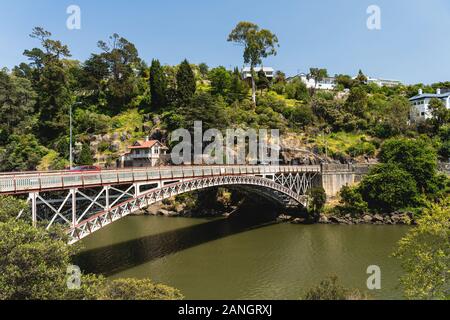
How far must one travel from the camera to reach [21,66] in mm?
106250

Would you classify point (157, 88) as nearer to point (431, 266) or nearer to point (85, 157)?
point (85, 157)

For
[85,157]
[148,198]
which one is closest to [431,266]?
[148,198]

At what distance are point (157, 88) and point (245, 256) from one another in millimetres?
57494

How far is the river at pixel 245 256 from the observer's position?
24781mm

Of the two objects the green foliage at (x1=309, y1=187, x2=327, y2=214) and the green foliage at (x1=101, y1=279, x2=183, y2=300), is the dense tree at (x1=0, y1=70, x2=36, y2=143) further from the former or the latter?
the green foliage at (x1=101, y1=279, x2=183, y2=300)

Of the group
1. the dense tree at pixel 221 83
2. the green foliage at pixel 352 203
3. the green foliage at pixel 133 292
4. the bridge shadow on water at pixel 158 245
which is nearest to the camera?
the green foliage at pixel 133 292

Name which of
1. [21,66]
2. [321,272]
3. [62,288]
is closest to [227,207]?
[321,272]

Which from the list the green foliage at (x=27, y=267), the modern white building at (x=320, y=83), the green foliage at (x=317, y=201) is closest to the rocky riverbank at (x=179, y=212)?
the green foliage at (x=317, y=201)

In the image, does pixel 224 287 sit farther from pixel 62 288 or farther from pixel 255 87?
pixel 255 87

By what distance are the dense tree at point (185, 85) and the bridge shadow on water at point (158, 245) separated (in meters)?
35.1

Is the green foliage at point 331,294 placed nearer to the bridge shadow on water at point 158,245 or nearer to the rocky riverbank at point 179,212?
the bridge shadow on water at point 158,245

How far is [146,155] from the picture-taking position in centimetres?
6231

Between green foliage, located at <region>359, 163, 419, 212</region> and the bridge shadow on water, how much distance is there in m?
15.6
